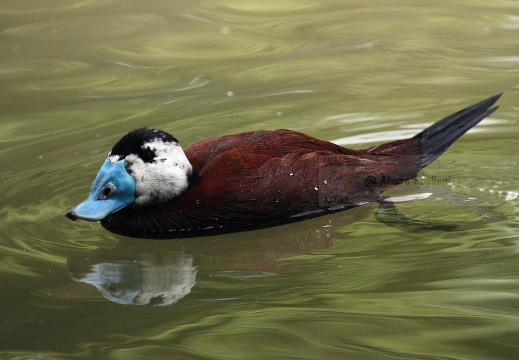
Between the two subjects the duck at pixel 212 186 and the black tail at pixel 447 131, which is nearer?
the duck at pixel 212 186

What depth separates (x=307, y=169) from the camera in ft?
17.0

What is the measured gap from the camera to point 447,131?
230 inches

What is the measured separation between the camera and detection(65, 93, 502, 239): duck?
16.6 ft

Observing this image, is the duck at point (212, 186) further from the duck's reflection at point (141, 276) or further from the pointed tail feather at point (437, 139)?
the pointed tail feather at point (437, 139)

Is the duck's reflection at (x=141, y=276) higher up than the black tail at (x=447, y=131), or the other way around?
the black tail at (x=447, y=131)

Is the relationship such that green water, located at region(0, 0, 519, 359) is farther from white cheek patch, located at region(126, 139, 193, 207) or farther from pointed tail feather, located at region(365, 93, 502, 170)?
white cheek patch, located at region(126, 139, 193, 207)

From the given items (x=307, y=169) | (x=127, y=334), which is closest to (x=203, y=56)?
(x=307, y=169)

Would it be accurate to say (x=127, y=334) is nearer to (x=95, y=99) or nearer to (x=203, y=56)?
(x=95, y=99)

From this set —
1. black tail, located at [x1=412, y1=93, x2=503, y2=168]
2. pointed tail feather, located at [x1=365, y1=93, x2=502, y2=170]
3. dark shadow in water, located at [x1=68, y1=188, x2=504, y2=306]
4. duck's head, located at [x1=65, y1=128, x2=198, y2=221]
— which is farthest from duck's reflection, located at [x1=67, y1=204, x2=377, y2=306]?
black tail, located at [x1=412, y1=93, x2=503, y2=168]

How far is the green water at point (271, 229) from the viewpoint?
13.0 ft

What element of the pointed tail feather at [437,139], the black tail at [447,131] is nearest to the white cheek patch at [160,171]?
the pointed tail feather at [437,139]

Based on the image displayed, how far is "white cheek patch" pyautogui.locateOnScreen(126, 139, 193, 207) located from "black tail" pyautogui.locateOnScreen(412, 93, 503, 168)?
1542 mm

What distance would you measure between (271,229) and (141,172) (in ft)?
2.56

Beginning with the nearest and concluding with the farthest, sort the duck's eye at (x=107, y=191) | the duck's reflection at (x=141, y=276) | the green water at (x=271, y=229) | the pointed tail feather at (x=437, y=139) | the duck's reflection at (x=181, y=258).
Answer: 1. the green water at (x=271, y=229)
2. the duck's reflection at (x=141, y=276)
3. the duck's reflection at (x=181, y=258)
4. the duck's eye at (x=107, y=191)
5. the pointed tail feather at (x=437, y=139)
